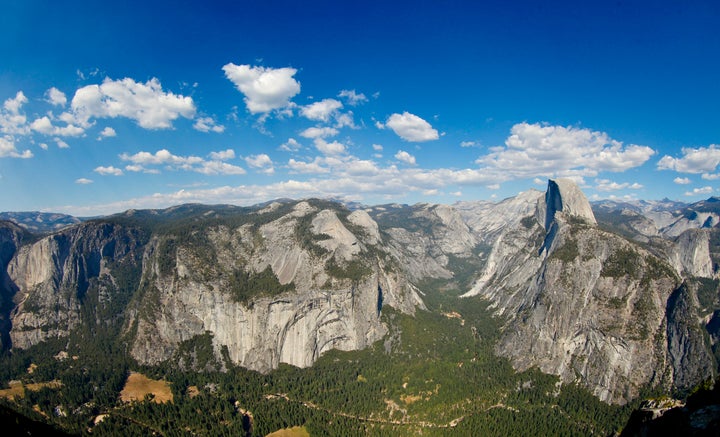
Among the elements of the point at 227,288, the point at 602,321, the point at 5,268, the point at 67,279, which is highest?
the point at 5,268

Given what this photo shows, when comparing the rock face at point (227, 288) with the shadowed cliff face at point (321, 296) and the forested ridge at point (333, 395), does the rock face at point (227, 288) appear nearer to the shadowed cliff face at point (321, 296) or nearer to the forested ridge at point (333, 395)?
the shadowed cliff face at point (321, 296)

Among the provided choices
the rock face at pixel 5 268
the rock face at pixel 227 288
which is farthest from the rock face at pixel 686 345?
the rock face at pixel 5 268

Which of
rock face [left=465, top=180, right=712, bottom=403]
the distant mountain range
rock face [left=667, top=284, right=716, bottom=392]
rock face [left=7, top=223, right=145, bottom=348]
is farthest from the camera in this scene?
rock face [left=7, top=223, right=145, bottom=348]

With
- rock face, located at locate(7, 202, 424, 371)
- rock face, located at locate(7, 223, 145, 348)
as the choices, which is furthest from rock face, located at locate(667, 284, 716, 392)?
rock face, located at locate(7, 223, 145, 348)

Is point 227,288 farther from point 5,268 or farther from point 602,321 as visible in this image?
point 602,321

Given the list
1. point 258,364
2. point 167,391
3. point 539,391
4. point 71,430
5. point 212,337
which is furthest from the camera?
point 212,337

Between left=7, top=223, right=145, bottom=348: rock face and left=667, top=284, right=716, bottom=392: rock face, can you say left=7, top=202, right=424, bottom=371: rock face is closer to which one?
left=7, top=223, right=145, bottom=348: rock face

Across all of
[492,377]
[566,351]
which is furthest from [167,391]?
[566,351]

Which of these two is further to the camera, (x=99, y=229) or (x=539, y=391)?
(x=99, y=229)

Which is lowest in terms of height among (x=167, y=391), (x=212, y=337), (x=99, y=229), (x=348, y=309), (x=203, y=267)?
(x=167, y=391)

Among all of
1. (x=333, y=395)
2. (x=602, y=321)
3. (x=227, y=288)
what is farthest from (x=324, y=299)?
(x=602, y=321)

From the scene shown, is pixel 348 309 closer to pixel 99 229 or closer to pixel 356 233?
pixel 356 233
